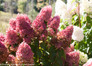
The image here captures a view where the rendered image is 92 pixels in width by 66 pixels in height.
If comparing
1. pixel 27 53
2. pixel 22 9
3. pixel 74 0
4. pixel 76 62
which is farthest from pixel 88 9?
pixel 22 9

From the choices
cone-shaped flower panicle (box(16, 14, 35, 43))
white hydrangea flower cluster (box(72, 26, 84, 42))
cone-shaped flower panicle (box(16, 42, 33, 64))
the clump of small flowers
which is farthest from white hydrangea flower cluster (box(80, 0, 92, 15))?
cone-shaped flower panicle (box(16, 42, 33, 64))

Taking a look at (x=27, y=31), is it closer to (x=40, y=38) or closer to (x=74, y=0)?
(x=40, y=38)

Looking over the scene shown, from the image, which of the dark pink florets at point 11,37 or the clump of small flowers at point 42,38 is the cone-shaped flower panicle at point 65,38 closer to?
the clump of small flowers at point 42,38

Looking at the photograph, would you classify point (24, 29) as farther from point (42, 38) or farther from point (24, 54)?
point (24, 54)

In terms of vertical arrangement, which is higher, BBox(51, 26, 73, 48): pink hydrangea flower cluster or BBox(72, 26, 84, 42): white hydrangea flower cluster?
BBox(51, 26, 73, 48): pink hydrangea flower cluster

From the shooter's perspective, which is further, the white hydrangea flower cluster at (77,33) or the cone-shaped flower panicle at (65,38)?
the white hydrangea flower cluster at (77,33)

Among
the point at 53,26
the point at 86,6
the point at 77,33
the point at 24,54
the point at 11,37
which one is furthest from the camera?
the point at 86,6

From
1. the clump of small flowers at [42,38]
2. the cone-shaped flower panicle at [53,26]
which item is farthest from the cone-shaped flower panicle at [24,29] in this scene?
the cone-shaped flower panicle at [53,26]

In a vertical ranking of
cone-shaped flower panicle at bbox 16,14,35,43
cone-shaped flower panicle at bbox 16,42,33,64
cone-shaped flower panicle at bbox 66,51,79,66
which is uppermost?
cone-shaped flower panicle at bbox 16,14,35,43

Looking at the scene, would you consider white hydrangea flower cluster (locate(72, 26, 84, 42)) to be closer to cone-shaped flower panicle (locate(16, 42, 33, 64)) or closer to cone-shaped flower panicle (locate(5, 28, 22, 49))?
cone-shaped flower panicle (locate(5, 28, 22, 49))

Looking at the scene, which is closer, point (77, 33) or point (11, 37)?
point (11, 37)

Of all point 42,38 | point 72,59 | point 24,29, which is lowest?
point 72,59

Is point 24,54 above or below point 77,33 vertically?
above

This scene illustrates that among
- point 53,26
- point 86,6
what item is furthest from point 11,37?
point 86,6
